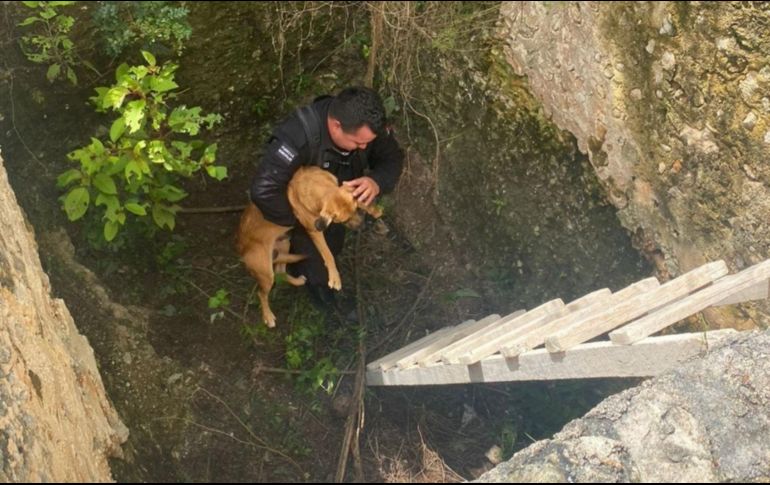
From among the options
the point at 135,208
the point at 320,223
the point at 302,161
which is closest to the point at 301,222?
the point at 320,223

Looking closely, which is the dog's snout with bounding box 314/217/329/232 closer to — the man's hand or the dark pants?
the man's hand

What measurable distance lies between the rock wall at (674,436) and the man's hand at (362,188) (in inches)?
80.8

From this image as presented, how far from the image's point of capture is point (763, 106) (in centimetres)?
327

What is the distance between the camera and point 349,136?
13.1 feet

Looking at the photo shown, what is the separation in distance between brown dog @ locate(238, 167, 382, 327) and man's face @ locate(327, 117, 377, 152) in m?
0.22

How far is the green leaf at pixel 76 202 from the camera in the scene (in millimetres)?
4043

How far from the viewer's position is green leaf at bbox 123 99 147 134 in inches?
151

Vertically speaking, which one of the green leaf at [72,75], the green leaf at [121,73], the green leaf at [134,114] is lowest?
the green leaf at [72,75]

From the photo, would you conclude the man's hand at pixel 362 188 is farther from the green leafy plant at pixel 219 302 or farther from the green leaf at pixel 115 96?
the green leafy plant at pixel 219 302

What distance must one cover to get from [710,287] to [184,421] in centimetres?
348

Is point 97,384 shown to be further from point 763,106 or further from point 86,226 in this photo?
point 763,106

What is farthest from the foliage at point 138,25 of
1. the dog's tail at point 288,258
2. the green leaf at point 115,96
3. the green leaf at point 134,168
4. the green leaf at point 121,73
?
the dog's tail at point 288,258

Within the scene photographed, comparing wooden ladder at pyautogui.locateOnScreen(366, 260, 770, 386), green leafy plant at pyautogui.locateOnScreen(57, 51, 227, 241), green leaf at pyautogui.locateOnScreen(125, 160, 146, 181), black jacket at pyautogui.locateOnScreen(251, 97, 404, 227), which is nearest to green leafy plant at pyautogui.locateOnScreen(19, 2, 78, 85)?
green leafy plant at pyautogui.locateOnScreen(57, 51, 227, 241)

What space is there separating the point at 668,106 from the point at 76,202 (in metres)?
3.14
